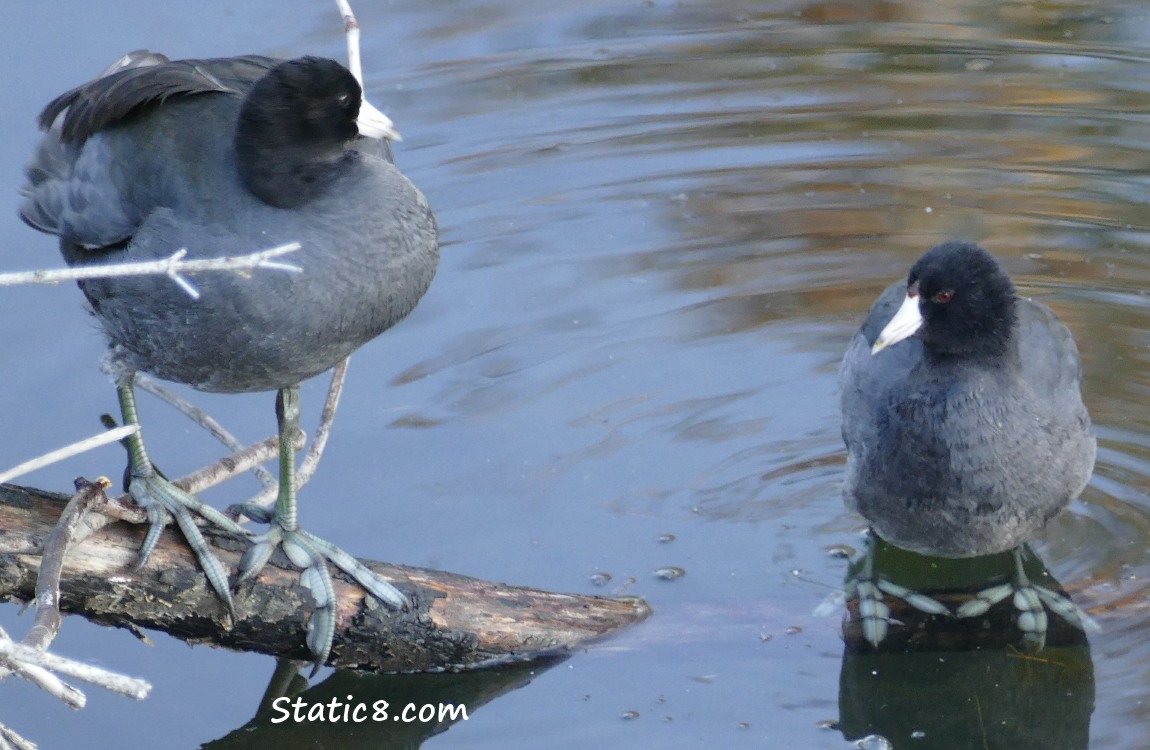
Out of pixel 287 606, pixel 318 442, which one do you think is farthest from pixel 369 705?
pixel 318 442

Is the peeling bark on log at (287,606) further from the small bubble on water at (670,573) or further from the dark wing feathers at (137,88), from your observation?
the dark wing feathers at (137,88)

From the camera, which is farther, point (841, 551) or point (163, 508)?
point (841, 551)

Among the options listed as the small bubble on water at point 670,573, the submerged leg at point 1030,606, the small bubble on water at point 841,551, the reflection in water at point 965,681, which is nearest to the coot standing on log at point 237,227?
the small bubble on water at point 670,573

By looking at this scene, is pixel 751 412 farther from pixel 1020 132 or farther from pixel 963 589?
pixel 1020 132

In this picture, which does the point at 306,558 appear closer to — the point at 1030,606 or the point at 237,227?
the point at 237,227

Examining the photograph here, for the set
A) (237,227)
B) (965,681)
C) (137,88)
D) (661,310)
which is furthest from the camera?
(661,310)

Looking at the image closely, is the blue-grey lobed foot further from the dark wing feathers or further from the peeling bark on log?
the peeling bark on log

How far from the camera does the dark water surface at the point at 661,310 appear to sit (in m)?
3.64

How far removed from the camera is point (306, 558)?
3.32 meters

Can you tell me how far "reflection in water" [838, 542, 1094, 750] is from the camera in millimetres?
3459

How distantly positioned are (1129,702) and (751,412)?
1513 millimetres

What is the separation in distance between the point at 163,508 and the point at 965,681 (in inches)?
77.3

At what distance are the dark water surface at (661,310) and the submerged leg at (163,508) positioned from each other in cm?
29

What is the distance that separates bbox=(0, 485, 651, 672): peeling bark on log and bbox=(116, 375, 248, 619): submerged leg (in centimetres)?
3
